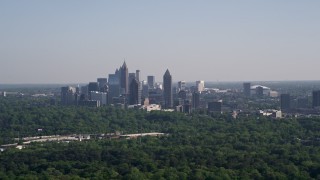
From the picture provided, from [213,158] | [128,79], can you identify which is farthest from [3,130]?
[128,79]

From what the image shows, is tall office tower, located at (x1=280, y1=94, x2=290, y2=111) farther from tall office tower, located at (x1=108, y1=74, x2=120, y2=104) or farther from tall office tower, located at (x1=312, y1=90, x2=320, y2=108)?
tall office tower, located at (x1=108, y1=74, x2=120, y2=104)

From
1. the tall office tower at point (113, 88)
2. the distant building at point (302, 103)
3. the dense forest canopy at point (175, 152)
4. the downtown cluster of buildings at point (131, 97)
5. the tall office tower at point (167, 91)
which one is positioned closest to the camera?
the dense forest canopy at point (175, 152)

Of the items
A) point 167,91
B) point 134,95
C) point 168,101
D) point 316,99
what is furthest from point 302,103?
point 134,95

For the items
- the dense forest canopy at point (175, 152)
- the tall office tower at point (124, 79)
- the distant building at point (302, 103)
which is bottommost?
the dense forest canopy at point (175, 152)

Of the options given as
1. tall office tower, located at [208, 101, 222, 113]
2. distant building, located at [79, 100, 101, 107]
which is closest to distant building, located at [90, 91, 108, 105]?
distant building, located at [79, 100, 101, 107]

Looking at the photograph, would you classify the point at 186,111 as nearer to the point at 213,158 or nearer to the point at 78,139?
the point at 78,139

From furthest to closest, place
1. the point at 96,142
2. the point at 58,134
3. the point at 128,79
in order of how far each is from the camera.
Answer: the point at 128,79
the point at 58,134
the point at 96,142

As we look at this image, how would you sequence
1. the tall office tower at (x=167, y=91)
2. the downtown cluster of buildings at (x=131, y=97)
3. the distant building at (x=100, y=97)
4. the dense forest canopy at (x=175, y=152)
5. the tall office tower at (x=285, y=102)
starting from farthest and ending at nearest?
the distant building at (x=100, y=97) → the tall office tower at (x=167, y=91) → the downtown cluster of buildings at (x=131, y=97) → the tall office tower at (x=285, y=102) → the dense forest canopy at (x=175, y=152)

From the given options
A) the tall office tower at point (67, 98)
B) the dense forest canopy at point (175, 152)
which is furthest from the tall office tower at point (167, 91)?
the dense forest canopy at point (175, 152)

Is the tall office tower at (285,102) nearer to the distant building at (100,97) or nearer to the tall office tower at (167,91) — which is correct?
the tall office tower at (167,91)
